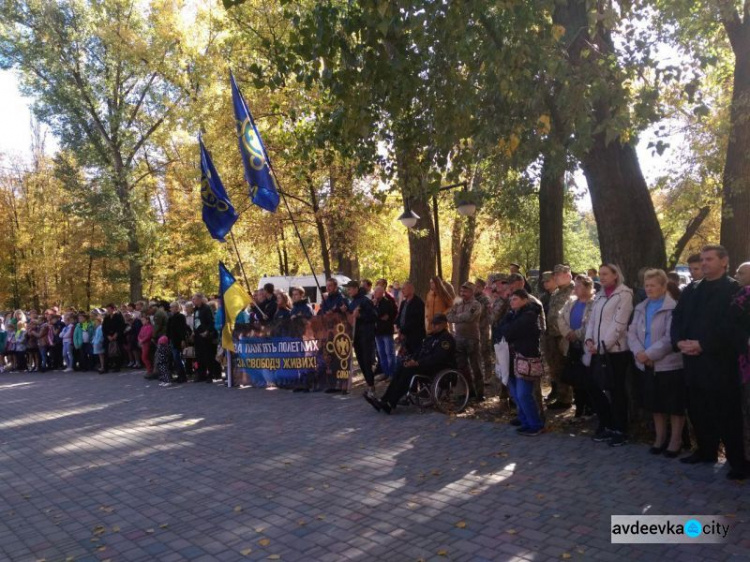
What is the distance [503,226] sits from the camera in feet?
72.5

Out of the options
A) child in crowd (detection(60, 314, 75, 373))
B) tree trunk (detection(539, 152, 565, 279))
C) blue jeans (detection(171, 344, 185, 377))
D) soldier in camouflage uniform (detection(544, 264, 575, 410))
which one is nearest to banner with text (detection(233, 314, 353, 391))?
blue jeans (detection(171, 344, 185, 377))

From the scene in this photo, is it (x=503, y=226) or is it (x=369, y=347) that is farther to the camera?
(x=503, y=226)

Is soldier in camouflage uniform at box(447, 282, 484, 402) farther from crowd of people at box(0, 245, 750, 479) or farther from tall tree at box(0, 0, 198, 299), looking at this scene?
tall tree at box(0, 0, 198, 299)

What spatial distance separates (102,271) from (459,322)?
112 ft

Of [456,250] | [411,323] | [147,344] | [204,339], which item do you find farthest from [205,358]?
[456,250]

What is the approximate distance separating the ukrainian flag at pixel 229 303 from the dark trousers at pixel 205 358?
35.7 inches

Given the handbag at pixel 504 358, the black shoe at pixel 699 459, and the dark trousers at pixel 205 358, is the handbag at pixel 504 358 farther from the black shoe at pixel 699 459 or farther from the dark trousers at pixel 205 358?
the dark trousers at pixel 205 358

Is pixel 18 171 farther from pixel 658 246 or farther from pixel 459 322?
pixel 658 246

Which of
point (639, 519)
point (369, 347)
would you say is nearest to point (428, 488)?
point (639, 519)

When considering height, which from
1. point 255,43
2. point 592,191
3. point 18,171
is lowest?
point 592,191

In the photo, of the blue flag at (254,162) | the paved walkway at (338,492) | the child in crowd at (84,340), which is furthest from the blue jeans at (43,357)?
the blue flag at (254,162)

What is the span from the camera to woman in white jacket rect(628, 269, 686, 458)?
20.0ft

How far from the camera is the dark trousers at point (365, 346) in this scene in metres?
10.9

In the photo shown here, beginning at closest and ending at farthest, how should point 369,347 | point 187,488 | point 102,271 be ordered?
point 187,488 → point 369,347 → point 102,271
